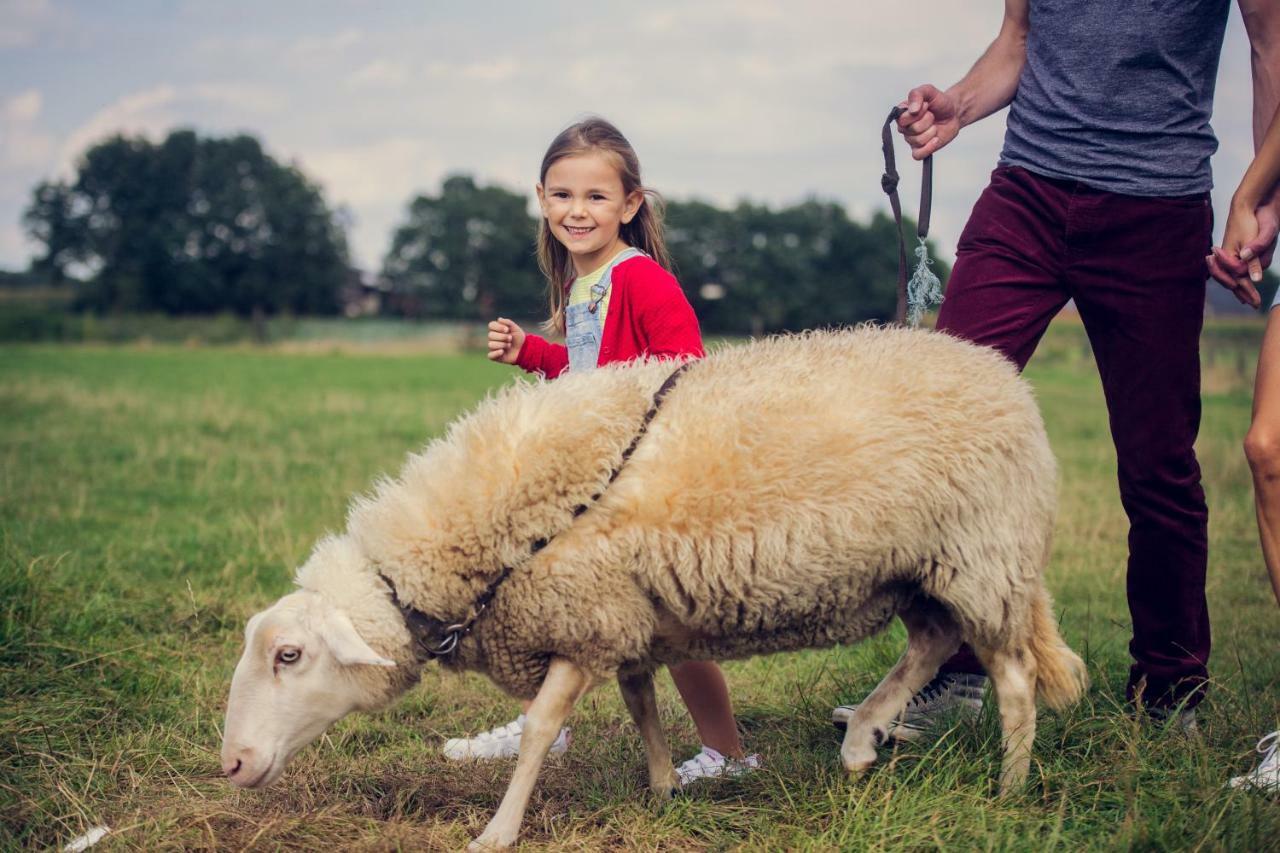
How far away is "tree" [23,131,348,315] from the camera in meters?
59.0

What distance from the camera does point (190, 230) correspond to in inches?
2427

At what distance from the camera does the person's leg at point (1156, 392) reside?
323 cm

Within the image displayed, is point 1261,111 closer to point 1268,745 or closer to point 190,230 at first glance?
point 1268,745

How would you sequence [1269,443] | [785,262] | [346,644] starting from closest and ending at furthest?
[346,644], [1269,443], [785,262]

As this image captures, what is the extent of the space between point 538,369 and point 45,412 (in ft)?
39.6

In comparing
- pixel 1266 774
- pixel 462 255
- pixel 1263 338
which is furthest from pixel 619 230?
pixel 462 255

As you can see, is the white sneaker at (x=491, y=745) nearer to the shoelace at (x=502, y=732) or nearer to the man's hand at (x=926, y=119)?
the shoelace at (x=502, y=732)

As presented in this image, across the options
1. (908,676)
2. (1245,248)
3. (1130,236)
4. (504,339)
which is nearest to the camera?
(1245,248)

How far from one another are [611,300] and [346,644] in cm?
142

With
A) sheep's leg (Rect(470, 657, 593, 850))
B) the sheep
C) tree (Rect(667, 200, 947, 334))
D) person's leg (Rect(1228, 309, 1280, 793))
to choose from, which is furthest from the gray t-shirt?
tree (Rect(667, 200, 947, 334))

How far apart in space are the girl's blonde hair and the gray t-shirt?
130 centimetres

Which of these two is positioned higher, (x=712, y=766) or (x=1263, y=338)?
(x=1263, y=338)

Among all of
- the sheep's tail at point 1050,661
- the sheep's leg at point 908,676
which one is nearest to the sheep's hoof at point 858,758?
the sheep's leg at point 908,676

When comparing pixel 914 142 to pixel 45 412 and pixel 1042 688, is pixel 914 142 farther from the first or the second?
pixel 45 412
